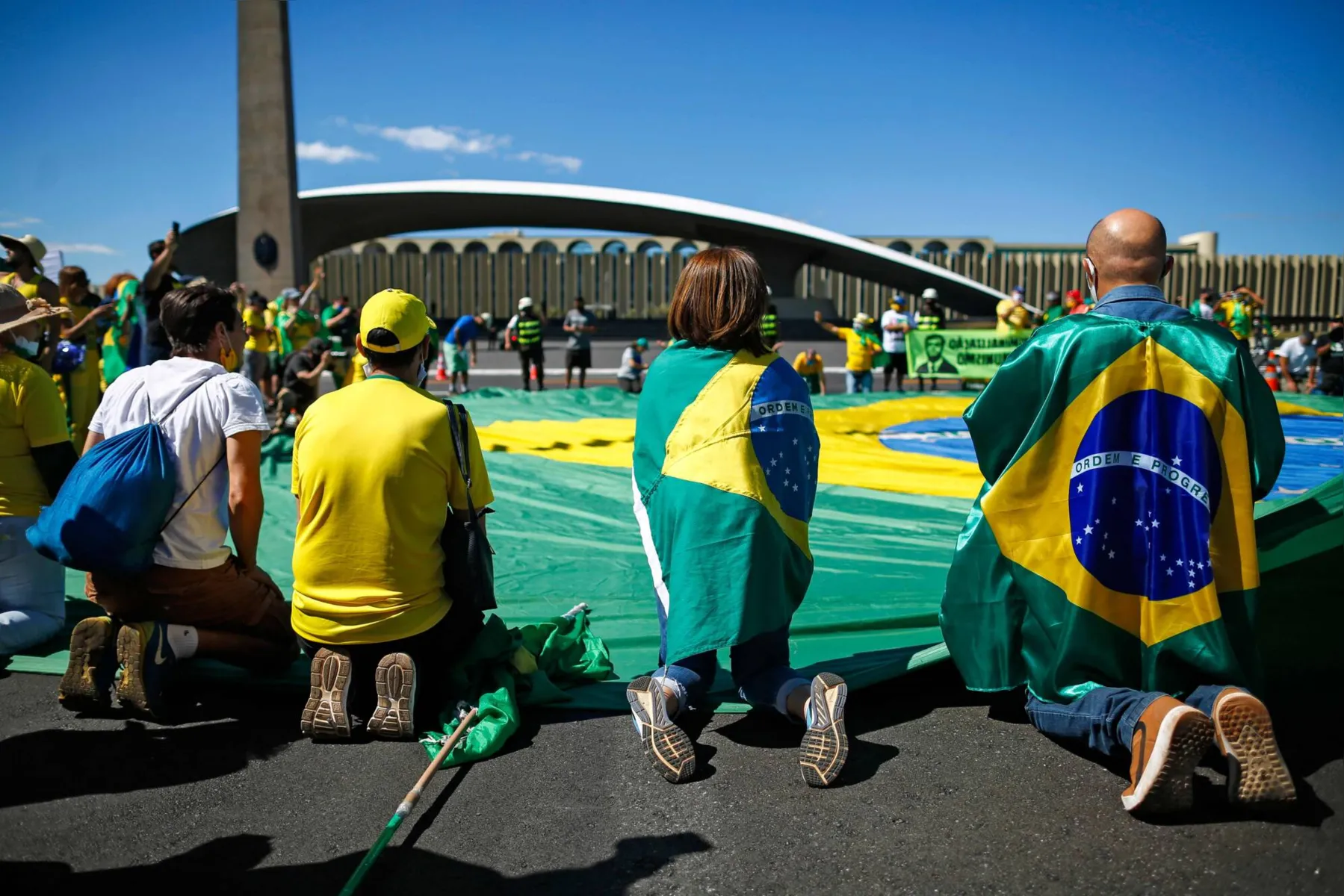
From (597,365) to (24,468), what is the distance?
63.7 feet

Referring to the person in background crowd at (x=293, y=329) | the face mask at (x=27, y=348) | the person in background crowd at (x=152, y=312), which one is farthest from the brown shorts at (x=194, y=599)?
the person in background crowd at (x=293, y=329)

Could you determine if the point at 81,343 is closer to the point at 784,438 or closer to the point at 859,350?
the point at 784,438

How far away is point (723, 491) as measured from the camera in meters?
2.69

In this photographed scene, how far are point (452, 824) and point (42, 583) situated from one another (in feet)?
7.00

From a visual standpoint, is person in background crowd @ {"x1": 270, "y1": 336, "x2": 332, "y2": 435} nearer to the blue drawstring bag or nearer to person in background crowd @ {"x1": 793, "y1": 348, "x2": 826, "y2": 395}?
the blue drawstring bag

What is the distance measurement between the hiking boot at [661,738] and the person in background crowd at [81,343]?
5133 millimetres

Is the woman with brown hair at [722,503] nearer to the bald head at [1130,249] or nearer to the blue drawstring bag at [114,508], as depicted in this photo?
the bald head at [1130,249]

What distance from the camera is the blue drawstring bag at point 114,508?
9.49ft

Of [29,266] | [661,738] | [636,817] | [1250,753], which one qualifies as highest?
[29,266]

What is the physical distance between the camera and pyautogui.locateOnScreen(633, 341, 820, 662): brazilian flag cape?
2.67 meters

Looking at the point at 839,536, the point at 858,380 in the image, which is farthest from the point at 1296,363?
the point at 839,536

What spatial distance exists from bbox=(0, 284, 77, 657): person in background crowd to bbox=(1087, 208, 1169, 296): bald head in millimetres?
3426

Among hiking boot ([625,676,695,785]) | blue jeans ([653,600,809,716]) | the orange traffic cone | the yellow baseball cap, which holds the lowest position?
A: hiking boot ([625,676,695,785])

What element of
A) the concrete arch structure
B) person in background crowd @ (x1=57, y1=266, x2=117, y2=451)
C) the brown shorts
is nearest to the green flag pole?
the brown shorts
